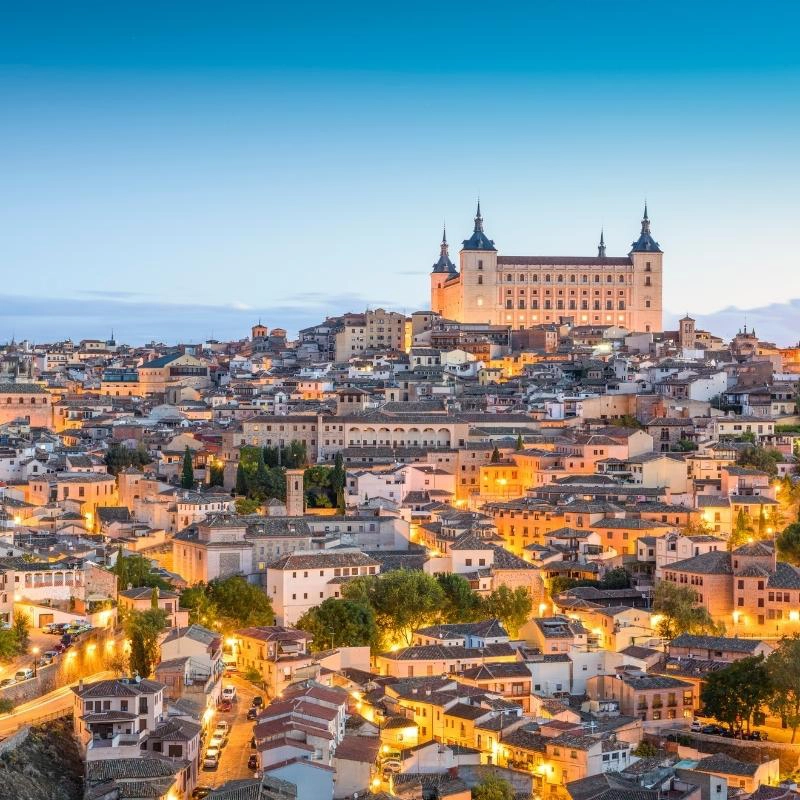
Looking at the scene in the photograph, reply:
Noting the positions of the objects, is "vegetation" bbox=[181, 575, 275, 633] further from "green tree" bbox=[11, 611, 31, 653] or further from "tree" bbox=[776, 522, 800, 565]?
"tree" bbox=[776, 522, 800, 565]

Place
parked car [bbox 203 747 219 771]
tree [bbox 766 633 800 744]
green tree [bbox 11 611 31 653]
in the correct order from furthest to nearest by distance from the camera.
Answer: green tree [bbox 11 611 31 653] → tree [bbox 766 633 800 744] → parked car [bbox 203 747 219 771]

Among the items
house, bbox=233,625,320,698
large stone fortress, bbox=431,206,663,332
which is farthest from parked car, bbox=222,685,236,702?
large stone fortress, bbox=431,206,663,332

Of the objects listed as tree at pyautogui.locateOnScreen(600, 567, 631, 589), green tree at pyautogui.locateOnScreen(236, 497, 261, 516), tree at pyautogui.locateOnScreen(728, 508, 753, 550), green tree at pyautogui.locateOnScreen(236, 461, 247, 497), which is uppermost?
green tree at pyautogui.locateOnScreen(236, 461, 247, 497)

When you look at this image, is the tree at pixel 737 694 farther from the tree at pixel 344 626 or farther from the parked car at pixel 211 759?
the parked car at pixel 211 759

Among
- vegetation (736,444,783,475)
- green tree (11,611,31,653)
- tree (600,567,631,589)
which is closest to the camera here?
green tree (11,611,31,653)

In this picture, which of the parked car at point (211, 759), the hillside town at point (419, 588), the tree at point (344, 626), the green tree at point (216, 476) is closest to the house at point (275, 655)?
the hillside town at point (419, 588)

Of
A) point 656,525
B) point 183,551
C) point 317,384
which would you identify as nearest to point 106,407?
point 317,384
